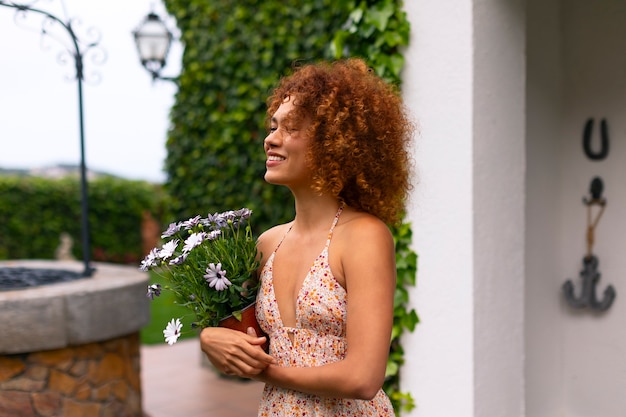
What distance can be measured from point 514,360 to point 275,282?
1695 millimetres

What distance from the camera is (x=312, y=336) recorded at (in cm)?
147

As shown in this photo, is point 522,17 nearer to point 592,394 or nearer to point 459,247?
point 459,247

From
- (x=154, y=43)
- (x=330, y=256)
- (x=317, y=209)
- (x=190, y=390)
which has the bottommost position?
(x=190, y=390)

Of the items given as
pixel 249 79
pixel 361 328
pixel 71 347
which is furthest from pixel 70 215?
pixel 361 328

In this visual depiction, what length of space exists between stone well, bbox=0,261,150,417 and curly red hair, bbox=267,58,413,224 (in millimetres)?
2359

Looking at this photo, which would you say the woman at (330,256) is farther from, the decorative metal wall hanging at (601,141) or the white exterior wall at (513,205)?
the decorative metal wall hanging at (601,141)

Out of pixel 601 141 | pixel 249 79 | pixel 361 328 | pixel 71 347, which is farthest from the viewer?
pixel 249 79

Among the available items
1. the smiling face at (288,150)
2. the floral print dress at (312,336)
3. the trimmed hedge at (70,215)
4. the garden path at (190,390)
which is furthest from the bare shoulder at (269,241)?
the trimmed hedge at (70,215)

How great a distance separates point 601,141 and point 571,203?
33 cm

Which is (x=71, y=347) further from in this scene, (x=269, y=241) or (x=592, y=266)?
(x=592, y=266)

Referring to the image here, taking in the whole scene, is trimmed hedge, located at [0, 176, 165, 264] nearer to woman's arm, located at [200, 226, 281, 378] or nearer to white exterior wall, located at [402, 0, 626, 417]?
white exterior wall, located at [402, 0, 626, 417]

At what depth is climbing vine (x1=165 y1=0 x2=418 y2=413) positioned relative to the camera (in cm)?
288

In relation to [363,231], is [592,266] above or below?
below

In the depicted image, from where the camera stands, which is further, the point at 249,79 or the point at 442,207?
the point at 249,79
